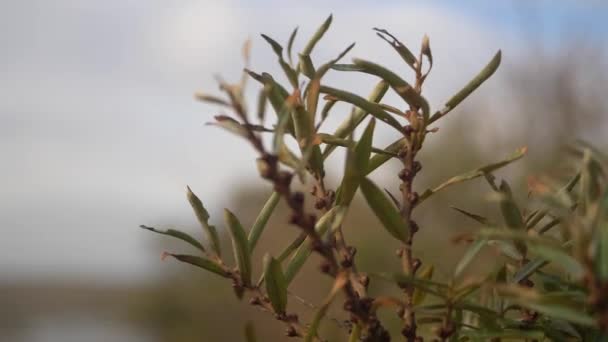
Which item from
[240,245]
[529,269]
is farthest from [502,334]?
[240,245]

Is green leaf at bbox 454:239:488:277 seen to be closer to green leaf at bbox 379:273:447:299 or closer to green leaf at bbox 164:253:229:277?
green leaf at bbox 379:273:447:299

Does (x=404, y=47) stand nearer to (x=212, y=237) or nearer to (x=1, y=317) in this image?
(x=212, y=237)

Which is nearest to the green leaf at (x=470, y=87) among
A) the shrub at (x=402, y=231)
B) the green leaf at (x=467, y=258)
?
the shrub at (x=402, y=231)

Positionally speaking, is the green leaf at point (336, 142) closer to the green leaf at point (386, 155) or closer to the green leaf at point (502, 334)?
the green leaf at point (386, 155)

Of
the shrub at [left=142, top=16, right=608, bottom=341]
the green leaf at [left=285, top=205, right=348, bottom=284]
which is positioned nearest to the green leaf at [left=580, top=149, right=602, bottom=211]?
the shrub at [left=142, top=16, right=608, bottom=341]

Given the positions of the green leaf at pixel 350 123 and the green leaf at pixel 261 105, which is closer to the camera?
the green leaf at pixel 261 105

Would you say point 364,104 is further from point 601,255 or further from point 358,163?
point 601,255
